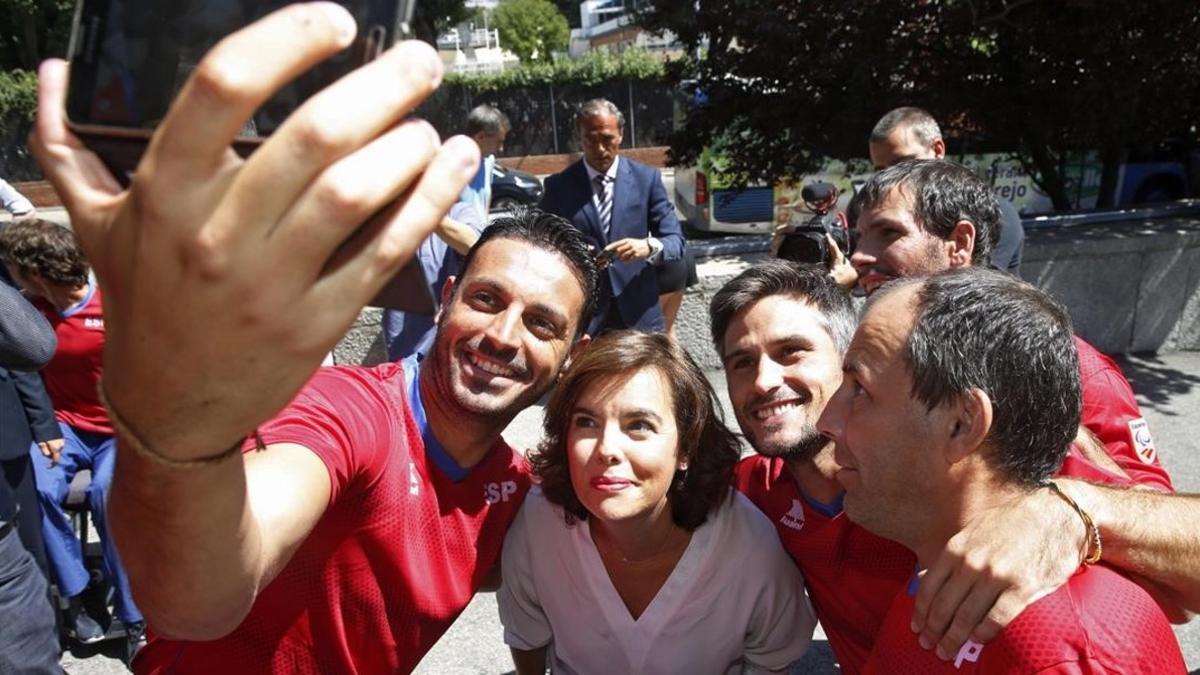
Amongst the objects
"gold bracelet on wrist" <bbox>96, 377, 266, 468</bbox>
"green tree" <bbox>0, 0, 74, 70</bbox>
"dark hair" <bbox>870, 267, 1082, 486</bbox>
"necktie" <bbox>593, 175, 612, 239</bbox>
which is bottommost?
"necktie" <bbox>593, 175, 612, 239</bbox>

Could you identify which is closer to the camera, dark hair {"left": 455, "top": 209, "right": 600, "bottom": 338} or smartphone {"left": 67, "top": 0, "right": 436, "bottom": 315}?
smartphone {"left": 67, "top": 0, "right": 436, "bottom": 315}

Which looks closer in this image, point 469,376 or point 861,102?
point 469,376

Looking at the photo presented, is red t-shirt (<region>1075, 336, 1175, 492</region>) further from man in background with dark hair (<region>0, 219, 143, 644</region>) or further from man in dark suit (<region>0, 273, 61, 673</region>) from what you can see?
man in background with dark hair (<region>0, 219, 143, 644</region>)

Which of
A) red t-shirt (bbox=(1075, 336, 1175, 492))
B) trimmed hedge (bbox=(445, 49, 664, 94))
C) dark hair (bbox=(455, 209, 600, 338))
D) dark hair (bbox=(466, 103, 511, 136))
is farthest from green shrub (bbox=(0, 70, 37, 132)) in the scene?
red t-shirt (bbox=(1075, 336, 1175, 492))

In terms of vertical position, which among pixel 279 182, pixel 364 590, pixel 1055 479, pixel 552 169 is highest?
pixel 279 182

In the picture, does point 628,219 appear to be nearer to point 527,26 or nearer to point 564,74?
point 564,74

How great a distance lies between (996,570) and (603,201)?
383cm

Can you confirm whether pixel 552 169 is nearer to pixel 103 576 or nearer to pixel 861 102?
pixel 861 102

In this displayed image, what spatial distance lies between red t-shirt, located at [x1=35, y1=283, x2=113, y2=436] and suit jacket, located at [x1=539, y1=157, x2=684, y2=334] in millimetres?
2272

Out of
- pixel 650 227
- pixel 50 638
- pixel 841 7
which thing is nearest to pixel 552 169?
pixel 841 7

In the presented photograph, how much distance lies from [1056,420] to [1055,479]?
0.19 metres

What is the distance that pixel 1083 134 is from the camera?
7.19 m

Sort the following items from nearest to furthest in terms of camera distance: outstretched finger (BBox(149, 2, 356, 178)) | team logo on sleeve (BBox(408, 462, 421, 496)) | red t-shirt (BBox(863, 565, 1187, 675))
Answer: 1. outstretched finger (BBox(149, 2, 356, 178))
2. red t-shirt (BBox(863, 565, 1187, 675))
3. team logo on sleeve (BBox(408, 462, 421, 496))

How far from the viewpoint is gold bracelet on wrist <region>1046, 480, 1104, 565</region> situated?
4.71 ft
